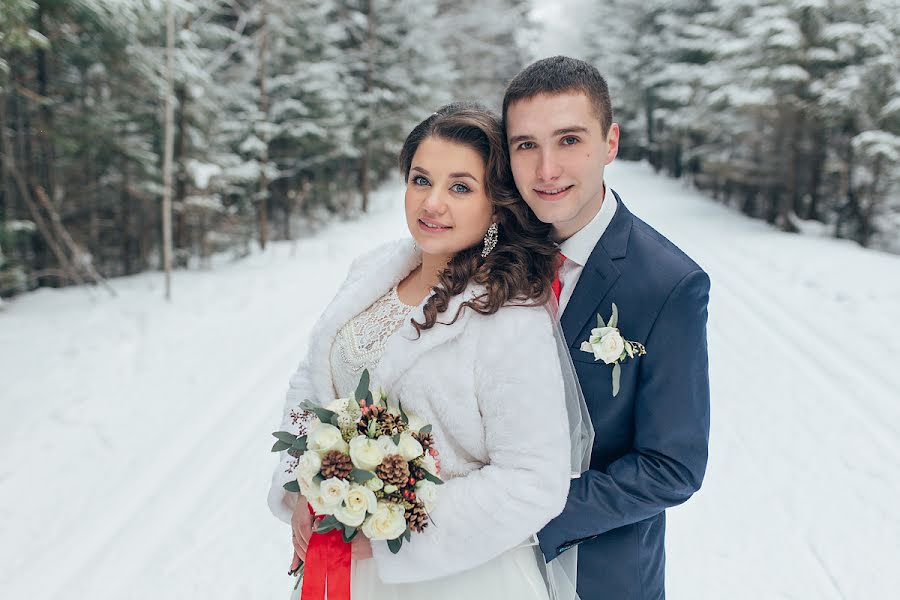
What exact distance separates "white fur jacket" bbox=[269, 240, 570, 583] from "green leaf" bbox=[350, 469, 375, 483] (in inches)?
10.5

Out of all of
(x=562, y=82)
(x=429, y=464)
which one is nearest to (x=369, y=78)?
(x=562, y=82)

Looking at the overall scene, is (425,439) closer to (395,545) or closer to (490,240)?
(395,545)

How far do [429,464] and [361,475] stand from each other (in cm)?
20

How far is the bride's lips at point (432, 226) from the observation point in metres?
1.92

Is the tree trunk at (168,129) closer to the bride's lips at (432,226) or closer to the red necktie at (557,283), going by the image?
the bride's lips at (432,226)

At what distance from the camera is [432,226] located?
1.93 metres

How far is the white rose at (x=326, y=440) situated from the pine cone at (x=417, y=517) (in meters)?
0.26

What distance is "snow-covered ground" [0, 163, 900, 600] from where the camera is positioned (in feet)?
11.3

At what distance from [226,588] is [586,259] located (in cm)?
284

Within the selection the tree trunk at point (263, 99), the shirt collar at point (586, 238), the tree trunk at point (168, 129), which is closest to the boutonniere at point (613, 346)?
the shirt collar at point (586, 238)

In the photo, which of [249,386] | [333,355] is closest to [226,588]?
[333,355]

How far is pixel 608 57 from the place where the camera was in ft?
104

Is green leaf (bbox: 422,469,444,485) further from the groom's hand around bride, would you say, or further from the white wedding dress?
the groom's hand around bride

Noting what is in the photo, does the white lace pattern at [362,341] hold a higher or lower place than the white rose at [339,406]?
higher
